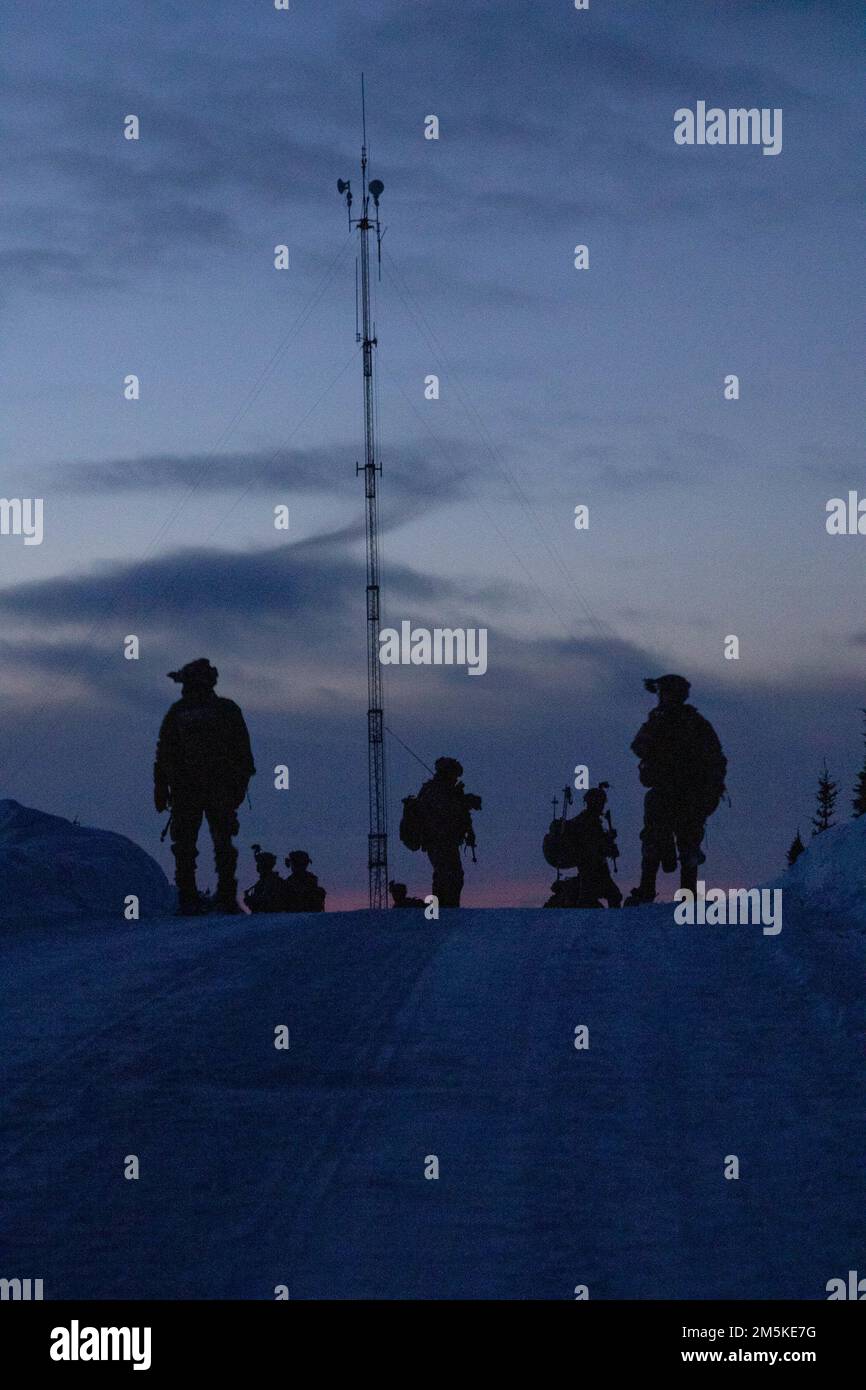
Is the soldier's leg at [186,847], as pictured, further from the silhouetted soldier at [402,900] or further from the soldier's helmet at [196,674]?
the silhouetted soldier at [402,900]

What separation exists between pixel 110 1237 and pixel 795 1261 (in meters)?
2.35

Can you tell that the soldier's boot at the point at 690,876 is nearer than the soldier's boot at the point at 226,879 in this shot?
No

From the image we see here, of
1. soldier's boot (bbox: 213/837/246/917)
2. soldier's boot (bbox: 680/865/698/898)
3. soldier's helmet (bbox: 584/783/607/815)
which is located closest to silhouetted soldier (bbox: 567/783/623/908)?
soldier's helmet (bbox: 584/783/607/815)

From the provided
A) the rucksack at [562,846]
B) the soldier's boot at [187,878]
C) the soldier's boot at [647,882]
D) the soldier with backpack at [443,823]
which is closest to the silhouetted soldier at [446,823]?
the soldier with backpack at [443,823]

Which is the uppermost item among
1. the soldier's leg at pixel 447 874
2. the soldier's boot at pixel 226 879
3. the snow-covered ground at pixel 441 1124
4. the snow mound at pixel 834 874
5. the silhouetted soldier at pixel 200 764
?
the silhouetted soldier at pixel 200 764

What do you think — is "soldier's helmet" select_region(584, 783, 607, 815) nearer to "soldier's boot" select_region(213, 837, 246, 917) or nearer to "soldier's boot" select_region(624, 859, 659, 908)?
"soldier's boot" select_region(624, 859, 659, 908)

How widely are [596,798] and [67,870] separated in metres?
5.80

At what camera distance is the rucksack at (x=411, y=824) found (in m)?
19.7

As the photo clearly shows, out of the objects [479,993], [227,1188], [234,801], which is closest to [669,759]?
[234,801]

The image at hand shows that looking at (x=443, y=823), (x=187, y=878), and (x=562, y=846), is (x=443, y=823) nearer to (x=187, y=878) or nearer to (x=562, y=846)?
(x=562, y=846)

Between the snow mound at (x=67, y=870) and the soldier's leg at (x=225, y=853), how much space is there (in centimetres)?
115

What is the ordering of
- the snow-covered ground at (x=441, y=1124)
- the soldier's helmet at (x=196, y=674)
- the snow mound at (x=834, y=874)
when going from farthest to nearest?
Answer: the soldier's helmet at (x=196, y=674)
the snow mound at (x=834, y=874)
the snow-covered ground at (x=441, y=1124)

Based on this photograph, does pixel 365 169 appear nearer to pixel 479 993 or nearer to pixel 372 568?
pixel 372 568
